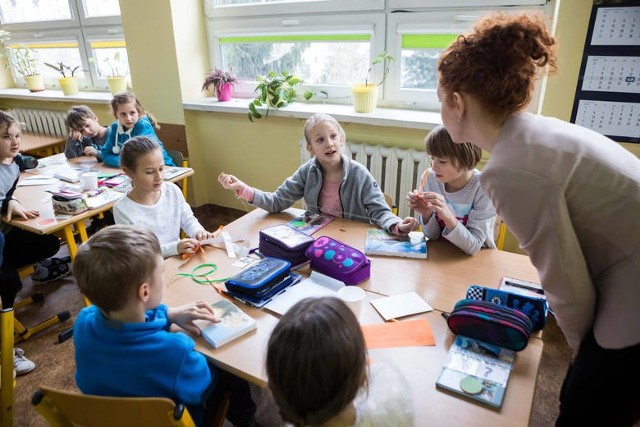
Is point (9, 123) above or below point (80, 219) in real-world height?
above

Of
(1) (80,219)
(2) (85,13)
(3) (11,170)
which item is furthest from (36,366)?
(2) (85,13)

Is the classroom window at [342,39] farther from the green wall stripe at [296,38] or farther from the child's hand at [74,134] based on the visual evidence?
the child's hand at [74,134]

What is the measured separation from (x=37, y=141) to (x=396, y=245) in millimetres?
4124

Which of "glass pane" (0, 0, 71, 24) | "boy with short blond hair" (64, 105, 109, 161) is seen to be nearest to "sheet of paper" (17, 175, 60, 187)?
"boy with short blond hair" (64, 105, 109, 161)

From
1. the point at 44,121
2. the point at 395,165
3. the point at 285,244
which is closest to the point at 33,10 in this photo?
the point at 44,121

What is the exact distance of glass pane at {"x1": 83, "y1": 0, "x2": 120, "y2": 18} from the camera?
4.23 m

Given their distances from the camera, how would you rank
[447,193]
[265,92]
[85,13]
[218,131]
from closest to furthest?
[447,193], [265,92], [218,131], [85,13]

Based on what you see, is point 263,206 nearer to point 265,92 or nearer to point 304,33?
point 265,92

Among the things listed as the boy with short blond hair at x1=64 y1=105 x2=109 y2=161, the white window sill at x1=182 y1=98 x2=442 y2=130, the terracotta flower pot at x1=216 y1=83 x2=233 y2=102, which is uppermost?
the terracotta flower pot at x1=216 y1=83 x2=233 y2=102

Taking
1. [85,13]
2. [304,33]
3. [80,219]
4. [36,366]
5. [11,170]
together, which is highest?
[85,13]

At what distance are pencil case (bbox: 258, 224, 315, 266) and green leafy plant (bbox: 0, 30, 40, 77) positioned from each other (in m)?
4.71

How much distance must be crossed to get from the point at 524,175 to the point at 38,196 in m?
2.65

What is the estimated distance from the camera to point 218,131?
3770 millimetres

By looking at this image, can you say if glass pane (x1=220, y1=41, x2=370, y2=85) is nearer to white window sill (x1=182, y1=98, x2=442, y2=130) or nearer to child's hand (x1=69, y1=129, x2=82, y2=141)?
white window sill (x1=182, y1=98, x2=442, y2=130)
